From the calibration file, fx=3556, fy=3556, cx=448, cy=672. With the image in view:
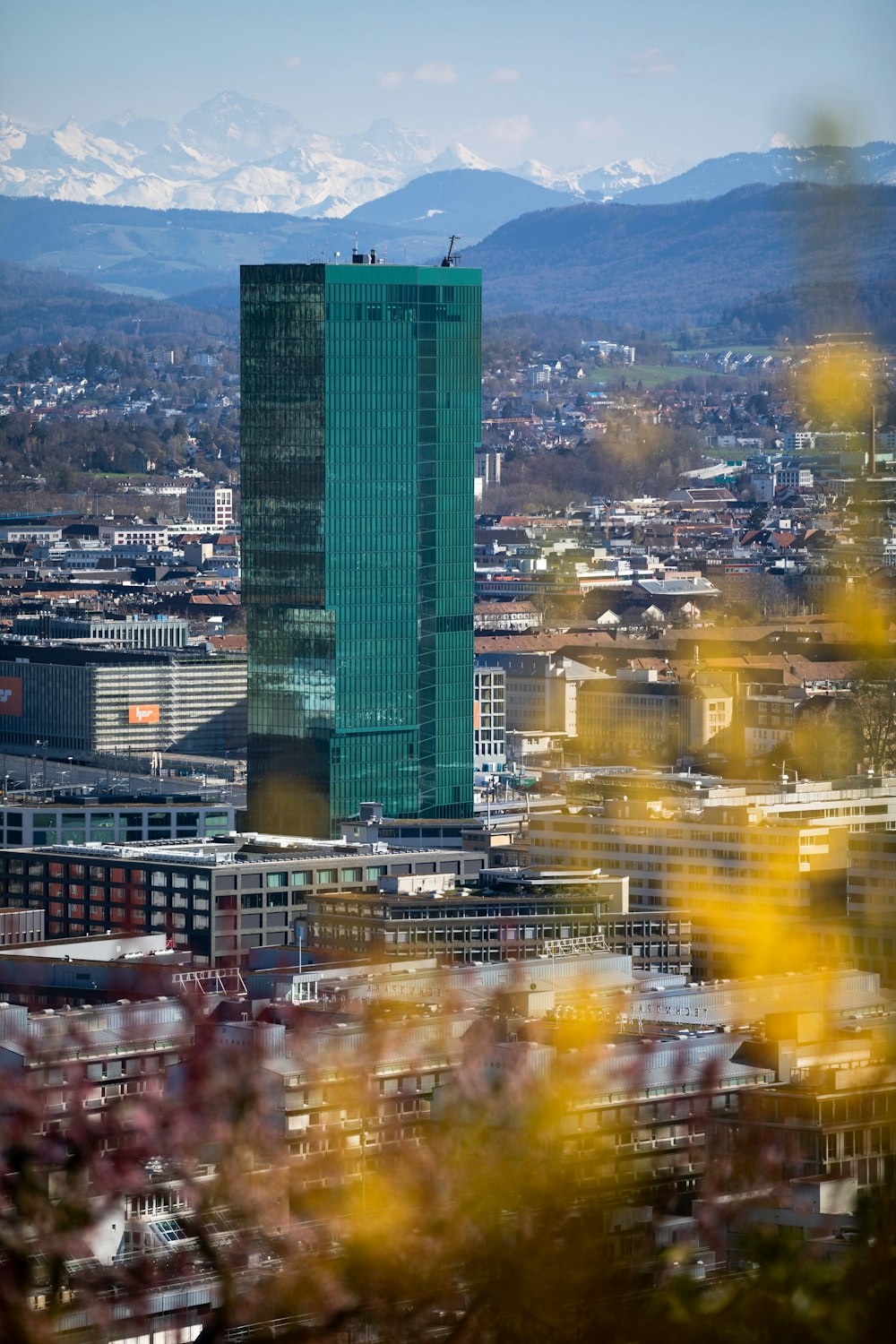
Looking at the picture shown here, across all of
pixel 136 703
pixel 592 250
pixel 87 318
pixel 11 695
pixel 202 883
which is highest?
pixel 592 250

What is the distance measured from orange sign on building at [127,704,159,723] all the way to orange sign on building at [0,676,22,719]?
1621mm

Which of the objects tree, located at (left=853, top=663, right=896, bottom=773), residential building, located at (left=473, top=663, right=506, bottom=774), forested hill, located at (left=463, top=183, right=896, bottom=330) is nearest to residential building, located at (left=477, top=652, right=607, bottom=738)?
residential building, located at (left=473, top=663, right=506, bottom=774)

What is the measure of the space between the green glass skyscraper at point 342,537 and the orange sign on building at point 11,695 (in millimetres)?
10271

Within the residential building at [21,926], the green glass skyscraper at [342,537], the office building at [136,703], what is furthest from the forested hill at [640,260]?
the residential building at [21,926]

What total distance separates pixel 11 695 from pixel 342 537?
1107 centimetres

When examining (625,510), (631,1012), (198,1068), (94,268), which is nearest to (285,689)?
(631,1012)

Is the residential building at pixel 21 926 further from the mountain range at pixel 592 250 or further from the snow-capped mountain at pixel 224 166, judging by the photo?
the snow-capped mountain at pixel 224 166

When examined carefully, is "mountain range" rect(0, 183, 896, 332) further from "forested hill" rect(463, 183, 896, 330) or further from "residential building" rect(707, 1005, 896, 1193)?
"residential building" rect(707, 1005, 896, 1193)

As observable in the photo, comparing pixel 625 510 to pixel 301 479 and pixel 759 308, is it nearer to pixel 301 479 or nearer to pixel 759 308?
pixel 759 308

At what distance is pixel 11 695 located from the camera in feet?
107

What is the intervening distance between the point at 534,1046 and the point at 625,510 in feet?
140

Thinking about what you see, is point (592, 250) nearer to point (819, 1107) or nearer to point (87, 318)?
point (87, 318)

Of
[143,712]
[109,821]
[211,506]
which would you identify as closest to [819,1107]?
[109,821]

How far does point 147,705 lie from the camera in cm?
3127
